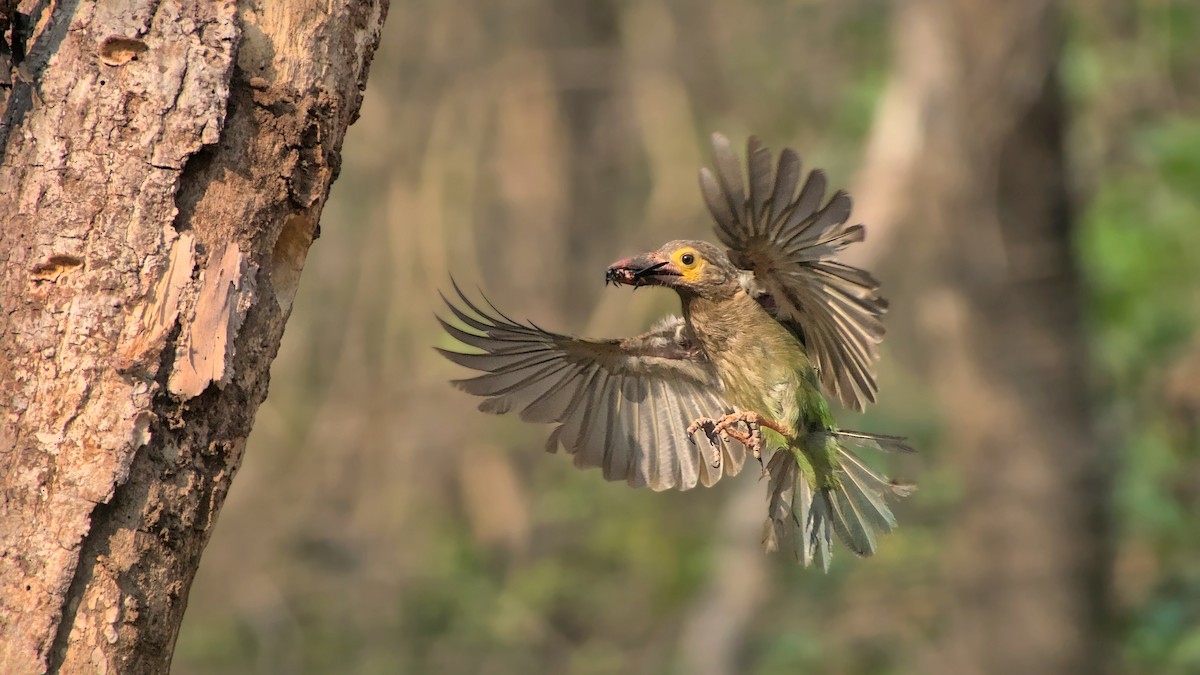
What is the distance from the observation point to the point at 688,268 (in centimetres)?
412

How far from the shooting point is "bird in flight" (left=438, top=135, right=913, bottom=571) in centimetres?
380

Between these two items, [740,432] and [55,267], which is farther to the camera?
[740,432]

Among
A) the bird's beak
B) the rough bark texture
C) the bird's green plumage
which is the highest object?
the bird's beak

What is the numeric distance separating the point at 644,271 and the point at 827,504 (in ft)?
3.37

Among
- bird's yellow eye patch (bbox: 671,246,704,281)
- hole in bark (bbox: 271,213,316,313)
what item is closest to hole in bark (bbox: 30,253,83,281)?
hole in bark (bbox: 271,213,316,313)

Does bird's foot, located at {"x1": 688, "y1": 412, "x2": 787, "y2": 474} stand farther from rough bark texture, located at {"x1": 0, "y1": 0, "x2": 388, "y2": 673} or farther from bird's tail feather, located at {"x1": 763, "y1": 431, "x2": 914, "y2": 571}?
rough bark texture, located at {"x1": 0, "y1": 0, "x2": 388, "y2": 673}

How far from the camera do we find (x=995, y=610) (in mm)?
8328

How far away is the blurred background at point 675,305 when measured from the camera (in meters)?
8.20

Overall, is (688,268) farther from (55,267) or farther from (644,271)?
(55,267)

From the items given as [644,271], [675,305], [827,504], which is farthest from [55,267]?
[675,305]

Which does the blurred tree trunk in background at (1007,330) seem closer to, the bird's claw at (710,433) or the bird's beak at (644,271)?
the bird's claw at (710,433)

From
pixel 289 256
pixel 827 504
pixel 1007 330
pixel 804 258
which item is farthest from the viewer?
pixel 1007 330

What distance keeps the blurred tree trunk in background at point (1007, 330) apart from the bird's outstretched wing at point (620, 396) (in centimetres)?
394

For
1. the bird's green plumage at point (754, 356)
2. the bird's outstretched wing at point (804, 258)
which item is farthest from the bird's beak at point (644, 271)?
the bird's outstretched wing at point (804, 258)
